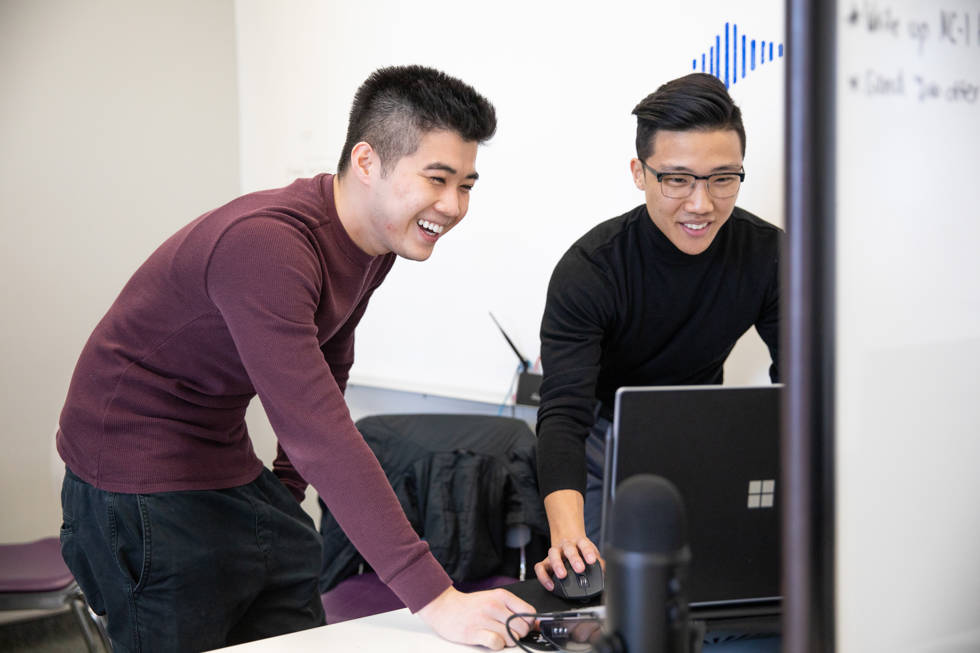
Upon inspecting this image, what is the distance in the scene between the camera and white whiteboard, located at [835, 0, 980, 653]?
0.38m

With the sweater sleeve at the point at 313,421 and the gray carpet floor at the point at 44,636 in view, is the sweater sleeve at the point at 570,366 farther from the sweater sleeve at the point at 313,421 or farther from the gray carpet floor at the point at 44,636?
the gray carpet floor at the point at 44,636

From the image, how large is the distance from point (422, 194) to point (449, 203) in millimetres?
47

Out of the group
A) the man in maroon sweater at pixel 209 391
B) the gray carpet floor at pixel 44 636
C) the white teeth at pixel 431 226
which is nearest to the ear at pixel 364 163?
the man in maroon sweater at pixel 209 391

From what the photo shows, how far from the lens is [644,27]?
7.92ft

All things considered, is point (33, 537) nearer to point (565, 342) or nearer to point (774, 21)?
point (565, 342)

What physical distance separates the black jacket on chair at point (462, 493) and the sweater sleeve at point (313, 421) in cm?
134

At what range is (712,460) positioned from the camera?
3.26 feet

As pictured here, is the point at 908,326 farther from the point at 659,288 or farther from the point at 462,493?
the point at 462,493

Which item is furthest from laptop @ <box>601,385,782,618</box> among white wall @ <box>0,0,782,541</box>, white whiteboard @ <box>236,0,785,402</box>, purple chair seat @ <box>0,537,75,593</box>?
purple chair seat @ <box>0,537,75,593</box>

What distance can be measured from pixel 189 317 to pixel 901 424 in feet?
3.55

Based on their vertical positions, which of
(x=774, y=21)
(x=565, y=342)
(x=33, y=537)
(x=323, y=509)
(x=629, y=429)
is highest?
(x=774, y=21)

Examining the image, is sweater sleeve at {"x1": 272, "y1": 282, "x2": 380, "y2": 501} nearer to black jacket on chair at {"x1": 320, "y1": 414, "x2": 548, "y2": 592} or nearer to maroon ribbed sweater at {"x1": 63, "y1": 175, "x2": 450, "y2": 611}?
maroon ribbed sweater at {"x1": 63, "y1": 175, "x2": 450, "y2": 611}

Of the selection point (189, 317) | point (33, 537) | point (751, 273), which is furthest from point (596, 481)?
point (33, 537)

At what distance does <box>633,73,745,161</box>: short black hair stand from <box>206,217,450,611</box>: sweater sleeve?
802mm
